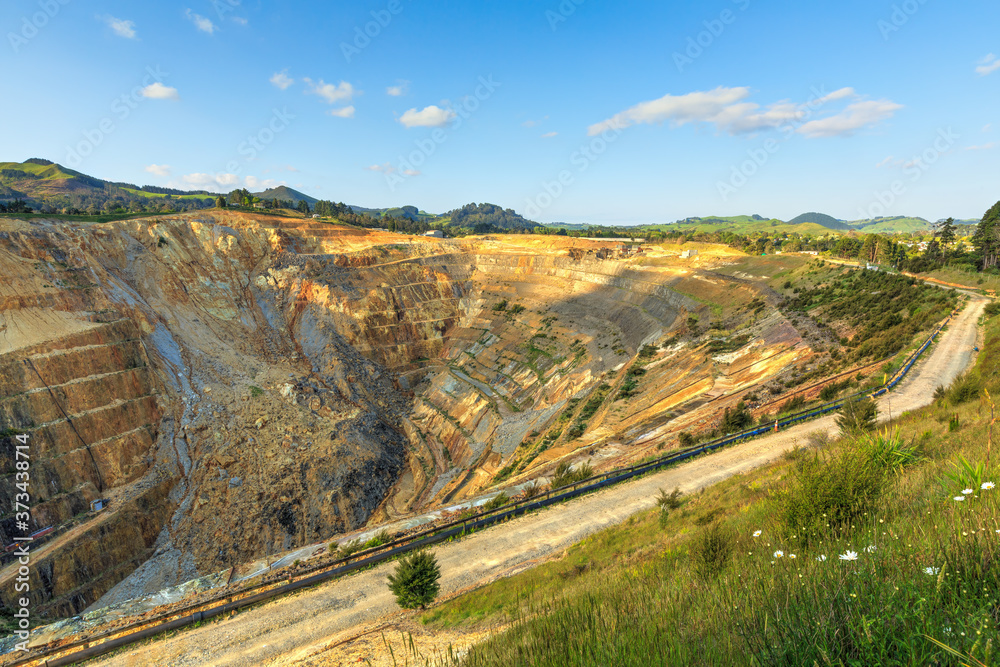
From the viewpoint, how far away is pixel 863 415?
1450 cm

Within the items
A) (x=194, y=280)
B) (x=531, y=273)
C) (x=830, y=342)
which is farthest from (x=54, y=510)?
(x=531, y=273)

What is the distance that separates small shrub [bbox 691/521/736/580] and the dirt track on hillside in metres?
7.31

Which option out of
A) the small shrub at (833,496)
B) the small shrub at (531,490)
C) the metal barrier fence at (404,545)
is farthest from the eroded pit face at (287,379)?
the small shrub at (833,496)

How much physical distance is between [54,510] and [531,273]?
58.6 m

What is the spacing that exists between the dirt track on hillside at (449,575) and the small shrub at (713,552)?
7.31 meters

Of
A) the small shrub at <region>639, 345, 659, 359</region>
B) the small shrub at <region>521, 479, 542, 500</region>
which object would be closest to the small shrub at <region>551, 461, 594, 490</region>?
the small shrub at <region>521, 479, 542, 500</region>

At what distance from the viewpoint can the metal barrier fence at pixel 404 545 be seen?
11.9 m

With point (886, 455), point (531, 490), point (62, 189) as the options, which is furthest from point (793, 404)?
point (62, 189)

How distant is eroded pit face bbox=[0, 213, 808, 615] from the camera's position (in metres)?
29.4

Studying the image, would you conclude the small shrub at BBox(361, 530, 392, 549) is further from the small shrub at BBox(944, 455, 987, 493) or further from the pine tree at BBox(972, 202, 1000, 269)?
the pine tree at BBox(972, 202, 1000, 269)

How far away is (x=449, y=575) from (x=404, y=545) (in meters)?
2.54

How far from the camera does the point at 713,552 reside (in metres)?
7.22

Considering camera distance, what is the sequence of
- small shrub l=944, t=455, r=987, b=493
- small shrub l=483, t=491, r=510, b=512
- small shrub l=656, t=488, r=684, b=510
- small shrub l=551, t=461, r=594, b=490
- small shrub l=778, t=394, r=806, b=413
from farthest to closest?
small shrub l=778, t=394, r=806, b=413 → small shrub l=551, t=461, r=594, b=490 → small shrub l=483, t=491, r=510, b=512 → small shrub l=656, t=488, r=684, b=510 → small shrub l=944, t=455, r=987, b=493

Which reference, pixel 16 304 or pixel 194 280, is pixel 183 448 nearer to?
pixel 16 304
